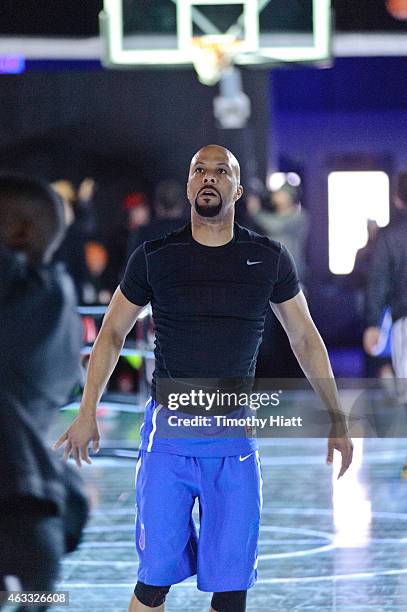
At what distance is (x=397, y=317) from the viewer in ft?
25.1

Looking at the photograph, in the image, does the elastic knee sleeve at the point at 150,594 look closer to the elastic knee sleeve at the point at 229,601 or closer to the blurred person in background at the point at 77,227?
the elastic knee sleeve at the point at 229,601

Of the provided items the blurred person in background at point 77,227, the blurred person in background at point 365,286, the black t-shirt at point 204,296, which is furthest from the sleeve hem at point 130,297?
the blurred person in background at point 365,286

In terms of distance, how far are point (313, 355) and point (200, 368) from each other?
14.9 inches

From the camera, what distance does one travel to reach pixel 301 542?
20.4 ft

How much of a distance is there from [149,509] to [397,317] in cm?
402

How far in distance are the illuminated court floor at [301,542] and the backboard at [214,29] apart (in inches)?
112

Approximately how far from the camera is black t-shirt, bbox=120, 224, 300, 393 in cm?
390

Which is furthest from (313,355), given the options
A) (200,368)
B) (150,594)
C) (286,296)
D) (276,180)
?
(276,180)

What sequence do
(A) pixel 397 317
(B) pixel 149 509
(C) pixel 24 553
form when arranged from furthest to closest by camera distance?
(A) pixel 397 317
(C) pixel 24 553
(B) pixel 149 509

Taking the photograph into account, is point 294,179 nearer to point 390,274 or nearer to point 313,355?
point 390,274

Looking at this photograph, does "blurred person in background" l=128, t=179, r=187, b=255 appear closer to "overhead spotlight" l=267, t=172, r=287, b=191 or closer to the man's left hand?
"overhead spotlight" l=267, t=172, r=287, b=191

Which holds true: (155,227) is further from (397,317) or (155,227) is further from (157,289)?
(157,289)

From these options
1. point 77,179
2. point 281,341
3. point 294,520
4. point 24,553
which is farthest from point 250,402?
point 77,179

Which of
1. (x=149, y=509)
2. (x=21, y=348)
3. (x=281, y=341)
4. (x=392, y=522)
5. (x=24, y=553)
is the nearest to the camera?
(x=149, y=509)
